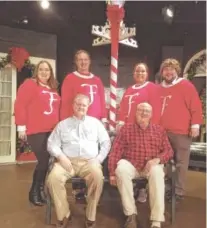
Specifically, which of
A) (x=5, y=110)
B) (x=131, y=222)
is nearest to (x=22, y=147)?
(x=5, y=110)

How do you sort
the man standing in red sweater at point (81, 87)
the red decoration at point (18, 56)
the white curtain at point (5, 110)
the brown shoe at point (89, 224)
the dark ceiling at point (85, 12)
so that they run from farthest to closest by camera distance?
1. the white curtain at point (5, 110)
2. the red decoration at point (18, 56)
3. the dark ceiling at point (85, 12)
4. the man standing in red sweater at point (81, 87)
5. the brown shoe at point (89, 224)

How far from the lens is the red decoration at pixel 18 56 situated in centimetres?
668

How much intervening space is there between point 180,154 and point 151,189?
0.99 m

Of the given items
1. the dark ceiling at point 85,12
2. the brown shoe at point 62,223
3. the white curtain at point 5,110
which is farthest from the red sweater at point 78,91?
the white curtain at point 5,110

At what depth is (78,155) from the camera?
10.7ft

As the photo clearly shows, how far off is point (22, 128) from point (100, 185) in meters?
1.04

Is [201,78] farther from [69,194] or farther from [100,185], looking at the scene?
[100,185]

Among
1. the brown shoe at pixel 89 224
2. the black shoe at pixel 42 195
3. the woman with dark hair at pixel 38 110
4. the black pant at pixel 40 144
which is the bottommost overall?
the brown shoe at pixel 89 224

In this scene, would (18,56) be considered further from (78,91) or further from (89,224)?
(89,224)

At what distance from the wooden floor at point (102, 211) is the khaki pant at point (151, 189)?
0.85 ft

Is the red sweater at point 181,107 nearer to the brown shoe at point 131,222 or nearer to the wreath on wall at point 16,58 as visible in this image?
the brown shoe at point 131,222

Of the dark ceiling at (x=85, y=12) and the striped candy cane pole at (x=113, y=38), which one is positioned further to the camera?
the dark ceiling at (x=85, y=12)

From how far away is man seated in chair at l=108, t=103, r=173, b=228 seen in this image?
3.04 m

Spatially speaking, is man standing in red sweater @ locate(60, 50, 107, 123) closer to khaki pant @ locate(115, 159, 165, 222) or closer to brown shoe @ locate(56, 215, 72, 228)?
khaki pant @ locate(115, 159, 165, 222)
